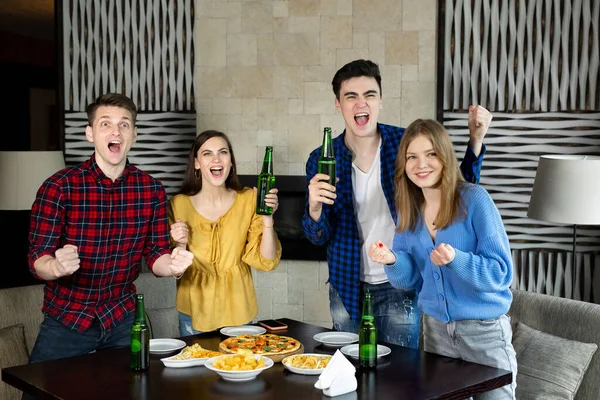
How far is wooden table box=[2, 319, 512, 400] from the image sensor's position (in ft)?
7.08

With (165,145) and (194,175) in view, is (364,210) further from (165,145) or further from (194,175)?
(165,145)

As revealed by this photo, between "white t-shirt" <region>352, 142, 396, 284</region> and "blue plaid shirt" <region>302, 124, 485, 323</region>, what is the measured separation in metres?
0.03

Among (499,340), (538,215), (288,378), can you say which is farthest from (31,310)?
(538,215)

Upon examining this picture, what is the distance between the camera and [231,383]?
2.27 meters

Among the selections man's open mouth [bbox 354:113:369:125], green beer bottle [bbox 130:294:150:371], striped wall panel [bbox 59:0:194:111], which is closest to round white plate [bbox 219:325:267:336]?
green beer bottle [bbox 130:294:150:371]

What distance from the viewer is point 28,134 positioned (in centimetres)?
573

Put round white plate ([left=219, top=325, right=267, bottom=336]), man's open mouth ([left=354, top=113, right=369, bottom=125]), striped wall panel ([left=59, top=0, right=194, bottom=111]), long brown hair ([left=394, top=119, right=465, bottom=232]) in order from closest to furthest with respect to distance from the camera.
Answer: long brown hair ([left=394, top=119, right=465, bottom=232])
round white plate ([left=219, top=325, right=267, bottom=336])
man's open mouth ([left=354, top=113, right=369, bottom=125])
striped wall panel ([left=59, top=0, right=194, bottom=111])

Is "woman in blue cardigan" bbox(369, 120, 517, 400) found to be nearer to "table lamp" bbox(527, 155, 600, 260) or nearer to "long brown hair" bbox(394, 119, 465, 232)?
"long brown hair" bbox(394, 119, 465, 232)

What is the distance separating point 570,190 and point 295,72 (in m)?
2.22

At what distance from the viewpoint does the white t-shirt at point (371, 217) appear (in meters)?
3.13

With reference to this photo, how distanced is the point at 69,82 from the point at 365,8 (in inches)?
90.5

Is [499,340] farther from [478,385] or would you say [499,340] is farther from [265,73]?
[265,73]

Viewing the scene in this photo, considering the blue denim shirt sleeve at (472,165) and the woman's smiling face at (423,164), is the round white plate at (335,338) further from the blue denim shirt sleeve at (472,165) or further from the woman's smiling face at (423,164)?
the blue denim shirt sleeve at (472,165)

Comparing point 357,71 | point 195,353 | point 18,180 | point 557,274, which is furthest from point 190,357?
point 557,274
